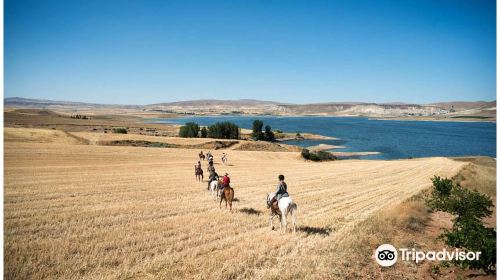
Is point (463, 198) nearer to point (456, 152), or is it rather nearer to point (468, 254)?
point (468, 254)

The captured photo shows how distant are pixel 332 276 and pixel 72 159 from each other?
122 feet

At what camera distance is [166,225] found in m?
15.0

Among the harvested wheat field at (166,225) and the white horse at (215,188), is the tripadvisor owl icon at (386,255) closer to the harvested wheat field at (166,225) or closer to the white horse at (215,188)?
the harvested wheat field at (166,225)

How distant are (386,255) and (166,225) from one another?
8.74 metres

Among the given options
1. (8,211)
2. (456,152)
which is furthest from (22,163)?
(456,152)

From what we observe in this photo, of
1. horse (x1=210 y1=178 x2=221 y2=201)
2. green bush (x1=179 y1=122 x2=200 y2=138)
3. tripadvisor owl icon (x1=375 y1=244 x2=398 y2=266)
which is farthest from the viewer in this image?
green bush (x1=179 y1=122 x2=200 y2=138)

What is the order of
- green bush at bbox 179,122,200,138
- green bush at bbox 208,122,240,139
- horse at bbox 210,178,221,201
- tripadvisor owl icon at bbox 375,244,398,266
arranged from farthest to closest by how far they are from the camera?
green bush at bbox 208,122,240,139 → green bush at bbox 179,122,200,138 → horse at bbox 210,178,221,201 → tripadvisor owl icon at bbox 375,244,398,266

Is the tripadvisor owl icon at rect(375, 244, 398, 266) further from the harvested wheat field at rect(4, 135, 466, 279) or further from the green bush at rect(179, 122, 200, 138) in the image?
the green bush at rect(179, 122, 200, 138)

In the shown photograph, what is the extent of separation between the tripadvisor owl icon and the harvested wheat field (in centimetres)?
123

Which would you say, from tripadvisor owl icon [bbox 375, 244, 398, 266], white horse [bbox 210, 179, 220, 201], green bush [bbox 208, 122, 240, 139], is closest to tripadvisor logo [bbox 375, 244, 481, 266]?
tripadvisor owl icon [bbox 375, 244, 398, 266]

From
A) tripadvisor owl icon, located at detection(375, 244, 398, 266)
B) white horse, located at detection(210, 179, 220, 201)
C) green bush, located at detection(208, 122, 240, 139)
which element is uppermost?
tripadvisor owl icon, located at detection(375, 244, 398, 266)

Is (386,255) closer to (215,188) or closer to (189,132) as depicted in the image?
(215,188)

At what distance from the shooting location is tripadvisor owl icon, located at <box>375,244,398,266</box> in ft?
33.6

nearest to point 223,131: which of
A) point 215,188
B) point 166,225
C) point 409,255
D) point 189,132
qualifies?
point 189,132
